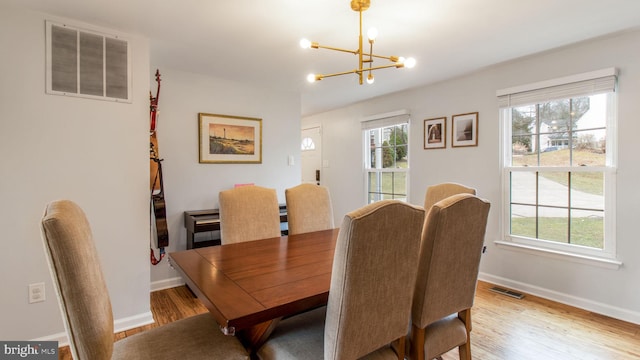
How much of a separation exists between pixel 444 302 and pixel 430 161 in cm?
274

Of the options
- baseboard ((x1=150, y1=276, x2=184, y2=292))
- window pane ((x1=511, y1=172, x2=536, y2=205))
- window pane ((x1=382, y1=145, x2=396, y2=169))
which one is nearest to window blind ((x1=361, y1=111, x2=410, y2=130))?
window pane ((x1=382, y1=145, x2=396, y2=169))

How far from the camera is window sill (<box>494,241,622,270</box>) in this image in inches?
102

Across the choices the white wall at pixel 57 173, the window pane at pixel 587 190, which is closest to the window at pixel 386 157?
the window pane at pixel 587 190

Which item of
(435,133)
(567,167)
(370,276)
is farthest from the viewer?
(435,133)

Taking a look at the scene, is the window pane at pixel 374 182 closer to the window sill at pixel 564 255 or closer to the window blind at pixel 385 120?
the window blind at pixel 385 120

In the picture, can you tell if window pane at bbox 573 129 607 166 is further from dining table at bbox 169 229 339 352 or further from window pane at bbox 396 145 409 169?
dining table at bbox 169 229 339 352

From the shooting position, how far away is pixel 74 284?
96 cm

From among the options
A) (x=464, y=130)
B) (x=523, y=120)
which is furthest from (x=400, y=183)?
(x=523, y=120)

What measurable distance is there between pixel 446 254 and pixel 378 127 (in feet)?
11.0

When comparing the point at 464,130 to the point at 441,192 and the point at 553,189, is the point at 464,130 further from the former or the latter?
the point at 441,192

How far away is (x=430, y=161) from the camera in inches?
155

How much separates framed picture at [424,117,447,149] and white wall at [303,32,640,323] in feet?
0.21

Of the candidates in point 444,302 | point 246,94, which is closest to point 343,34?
point 246,94

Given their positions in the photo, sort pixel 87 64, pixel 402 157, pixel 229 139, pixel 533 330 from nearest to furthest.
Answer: pixel 87 64 < pixel 533 330 < pixel 229 139 < pixel 402 157
